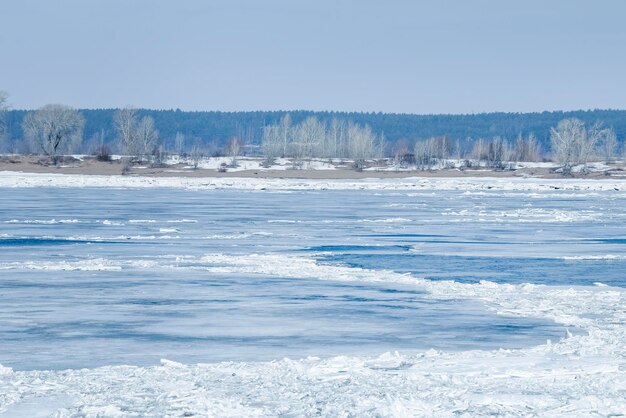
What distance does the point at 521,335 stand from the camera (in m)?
11.0

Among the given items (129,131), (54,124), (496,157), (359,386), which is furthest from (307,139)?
(359,386)

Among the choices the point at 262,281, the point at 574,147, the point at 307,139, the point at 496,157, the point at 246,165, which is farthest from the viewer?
the point at 307,139

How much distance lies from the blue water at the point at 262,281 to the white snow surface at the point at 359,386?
595 mm

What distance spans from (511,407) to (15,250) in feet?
46.5

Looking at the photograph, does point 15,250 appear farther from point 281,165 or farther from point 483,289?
point 281,165

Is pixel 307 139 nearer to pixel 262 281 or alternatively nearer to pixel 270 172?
pixel 270 172

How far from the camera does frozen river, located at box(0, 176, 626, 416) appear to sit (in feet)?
26.7

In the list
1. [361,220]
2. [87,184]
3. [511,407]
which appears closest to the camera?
[511,407]

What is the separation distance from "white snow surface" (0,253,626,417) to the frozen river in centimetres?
2

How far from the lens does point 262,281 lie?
15.7 metres

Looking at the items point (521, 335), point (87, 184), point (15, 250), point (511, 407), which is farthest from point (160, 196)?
point (511, 407)

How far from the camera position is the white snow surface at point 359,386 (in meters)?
7.74

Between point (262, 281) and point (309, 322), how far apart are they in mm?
3854

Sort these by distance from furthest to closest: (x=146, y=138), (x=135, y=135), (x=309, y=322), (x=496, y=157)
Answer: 1. (x=146, y=138)
2. (x=496, y=157)
3. (x=135, y=135)
4. (x=309, y=322)
